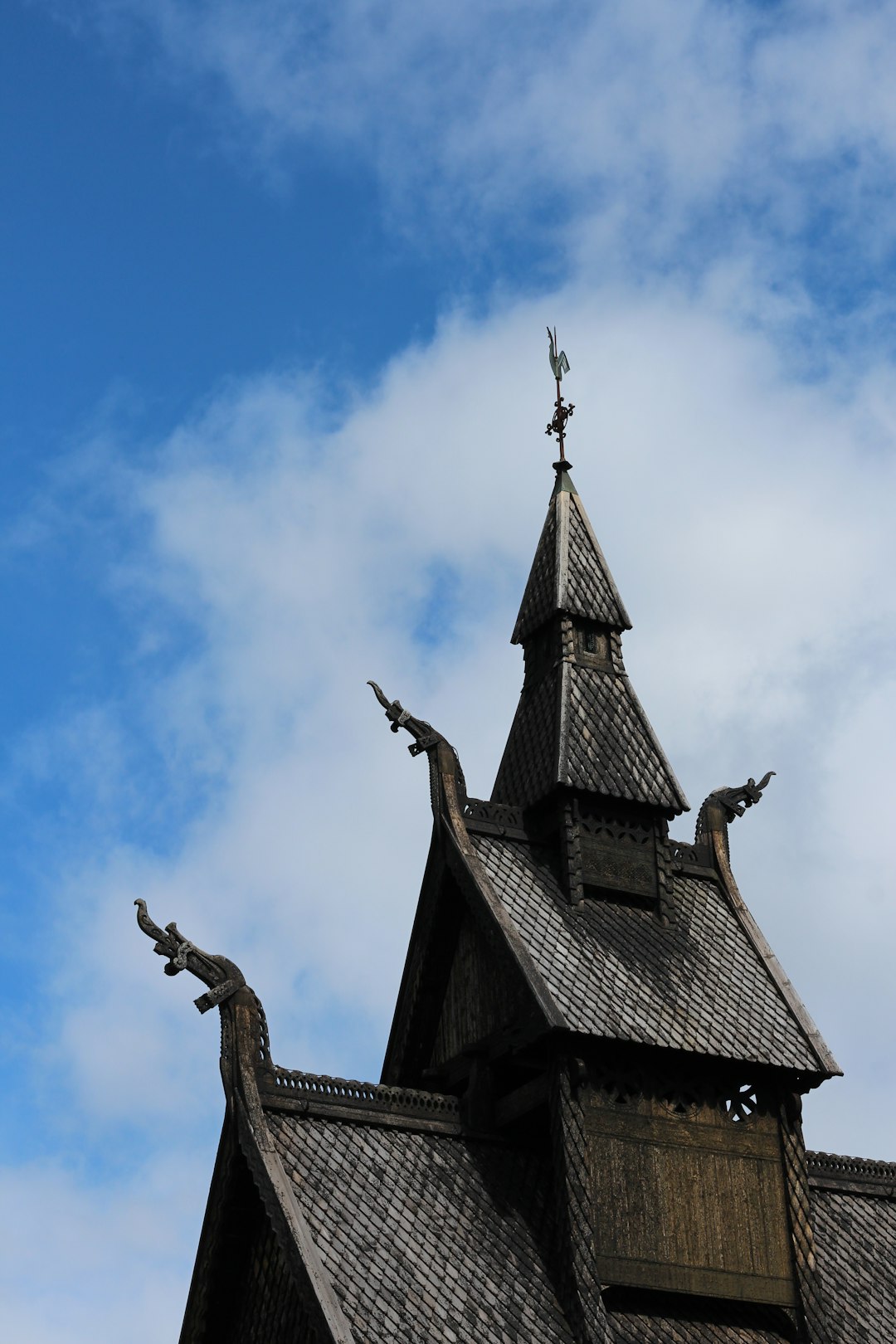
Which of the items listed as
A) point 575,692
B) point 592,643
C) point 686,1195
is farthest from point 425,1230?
point 592,643

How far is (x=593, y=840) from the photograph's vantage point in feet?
90.8

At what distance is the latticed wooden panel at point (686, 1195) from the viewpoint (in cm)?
2380

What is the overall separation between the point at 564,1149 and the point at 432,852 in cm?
547

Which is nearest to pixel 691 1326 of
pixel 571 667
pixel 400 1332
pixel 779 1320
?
pixel 779 1320

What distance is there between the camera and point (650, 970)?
26.3 meters

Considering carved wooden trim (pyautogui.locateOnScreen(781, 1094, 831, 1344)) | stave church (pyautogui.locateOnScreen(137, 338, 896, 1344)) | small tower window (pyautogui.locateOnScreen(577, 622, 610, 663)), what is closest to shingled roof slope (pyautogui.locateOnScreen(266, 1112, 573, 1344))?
stave church (pyautogui.locateOnScreen(137, 338, 896, 1344))

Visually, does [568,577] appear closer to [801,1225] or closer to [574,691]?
[574,691]

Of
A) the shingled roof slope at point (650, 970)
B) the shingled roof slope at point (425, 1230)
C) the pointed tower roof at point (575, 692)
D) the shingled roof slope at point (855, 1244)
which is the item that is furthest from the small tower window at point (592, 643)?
the shingled roof slope at point (425, 1230)

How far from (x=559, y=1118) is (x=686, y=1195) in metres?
1.90

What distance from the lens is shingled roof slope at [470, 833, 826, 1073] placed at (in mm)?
25172

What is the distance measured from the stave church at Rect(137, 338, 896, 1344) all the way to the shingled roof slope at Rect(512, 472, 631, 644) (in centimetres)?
54

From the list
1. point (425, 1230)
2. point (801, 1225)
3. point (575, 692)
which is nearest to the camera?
point (425, 1230)

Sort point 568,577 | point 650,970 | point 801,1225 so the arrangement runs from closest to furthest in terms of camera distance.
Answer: point 801,1225, point 650,970, point 568,577

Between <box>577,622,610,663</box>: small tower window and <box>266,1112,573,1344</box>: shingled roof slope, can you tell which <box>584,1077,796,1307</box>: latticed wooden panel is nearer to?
<box>266,1112,573,1344</box>: shingled roof slope
